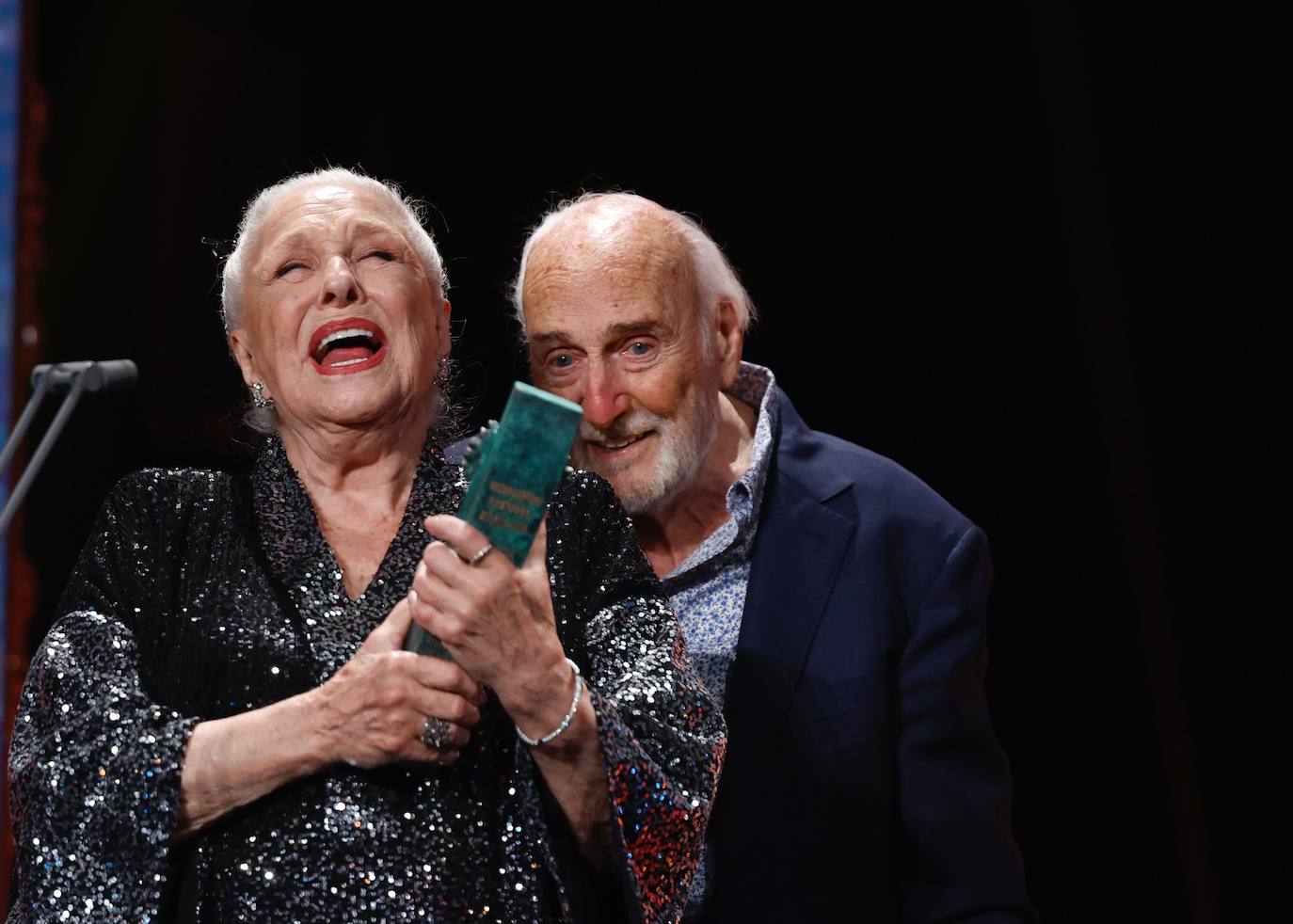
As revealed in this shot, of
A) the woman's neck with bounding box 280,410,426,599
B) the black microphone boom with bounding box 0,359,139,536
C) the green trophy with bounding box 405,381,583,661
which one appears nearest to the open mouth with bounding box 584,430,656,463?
the woman's neck with bounding box 280,410,426,599

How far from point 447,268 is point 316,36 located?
22.6 inches

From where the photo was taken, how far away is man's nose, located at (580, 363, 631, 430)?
101 inches

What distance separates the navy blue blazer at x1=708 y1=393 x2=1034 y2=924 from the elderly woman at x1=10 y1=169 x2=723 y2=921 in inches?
27.6

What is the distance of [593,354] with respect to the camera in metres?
2.58

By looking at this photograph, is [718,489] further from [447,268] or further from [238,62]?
[238,62]

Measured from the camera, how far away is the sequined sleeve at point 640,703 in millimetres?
1571

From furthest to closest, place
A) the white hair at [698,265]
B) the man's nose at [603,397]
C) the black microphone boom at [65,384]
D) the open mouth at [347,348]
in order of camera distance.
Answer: the white hair at [698,265] < the man's nose at [603,397] < the open mouth at [347,348] < the black microphone boom at [65,384]

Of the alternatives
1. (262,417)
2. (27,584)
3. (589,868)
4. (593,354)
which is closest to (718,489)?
(593,354)

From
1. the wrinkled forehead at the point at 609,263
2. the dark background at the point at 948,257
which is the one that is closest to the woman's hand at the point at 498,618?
the wrinkled forehead at the point at 609,263

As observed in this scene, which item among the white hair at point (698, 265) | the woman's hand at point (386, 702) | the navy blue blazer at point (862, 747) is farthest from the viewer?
the white hair at point (698, 265)

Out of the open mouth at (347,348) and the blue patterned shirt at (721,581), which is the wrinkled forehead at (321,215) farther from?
the blue patterned shirt at (721,581)

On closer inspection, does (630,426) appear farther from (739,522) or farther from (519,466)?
(519,466)

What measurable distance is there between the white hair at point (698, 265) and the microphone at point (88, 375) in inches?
42.8

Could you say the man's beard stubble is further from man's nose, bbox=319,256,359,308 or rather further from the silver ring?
the silver ring
